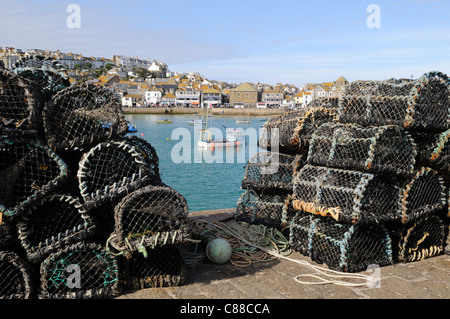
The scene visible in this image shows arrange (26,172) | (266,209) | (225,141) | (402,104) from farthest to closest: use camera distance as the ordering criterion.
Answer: (225,141) < (266,209) < (402,104) < (26,172)

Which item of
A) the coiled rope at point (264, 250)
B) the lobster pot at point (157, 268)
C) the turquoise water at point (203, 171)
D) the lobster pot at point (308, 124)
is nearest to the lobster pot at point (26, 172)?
the lobster pot at point (157, 268)

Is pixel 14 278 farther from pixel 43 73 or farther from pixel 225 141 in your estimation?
pixel 225 141

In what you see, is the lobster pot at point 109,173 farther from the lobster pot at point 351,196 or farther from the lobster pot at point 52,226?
the lobster pot at point 351,196

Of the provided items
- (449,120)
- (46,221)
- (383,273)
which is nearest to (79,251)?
(46,221)

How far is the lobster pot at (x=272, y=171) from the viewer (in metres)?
5.09

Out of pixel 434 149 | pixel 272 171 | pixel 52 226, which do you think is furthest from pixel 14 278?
pixel 434 149

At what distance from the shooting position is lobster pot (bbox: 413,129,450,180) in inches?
170

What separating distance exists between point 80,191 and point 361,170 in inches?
109

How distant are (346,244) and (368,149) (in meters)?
1.01

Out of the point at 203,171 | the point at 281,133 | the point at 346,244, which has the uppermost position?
the point at 281,133

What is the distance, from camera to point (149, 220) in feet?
11.9

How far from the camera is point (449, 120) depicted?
4.46m

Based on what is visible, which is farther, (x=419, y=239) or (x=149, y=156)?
(x=149, y=156)
